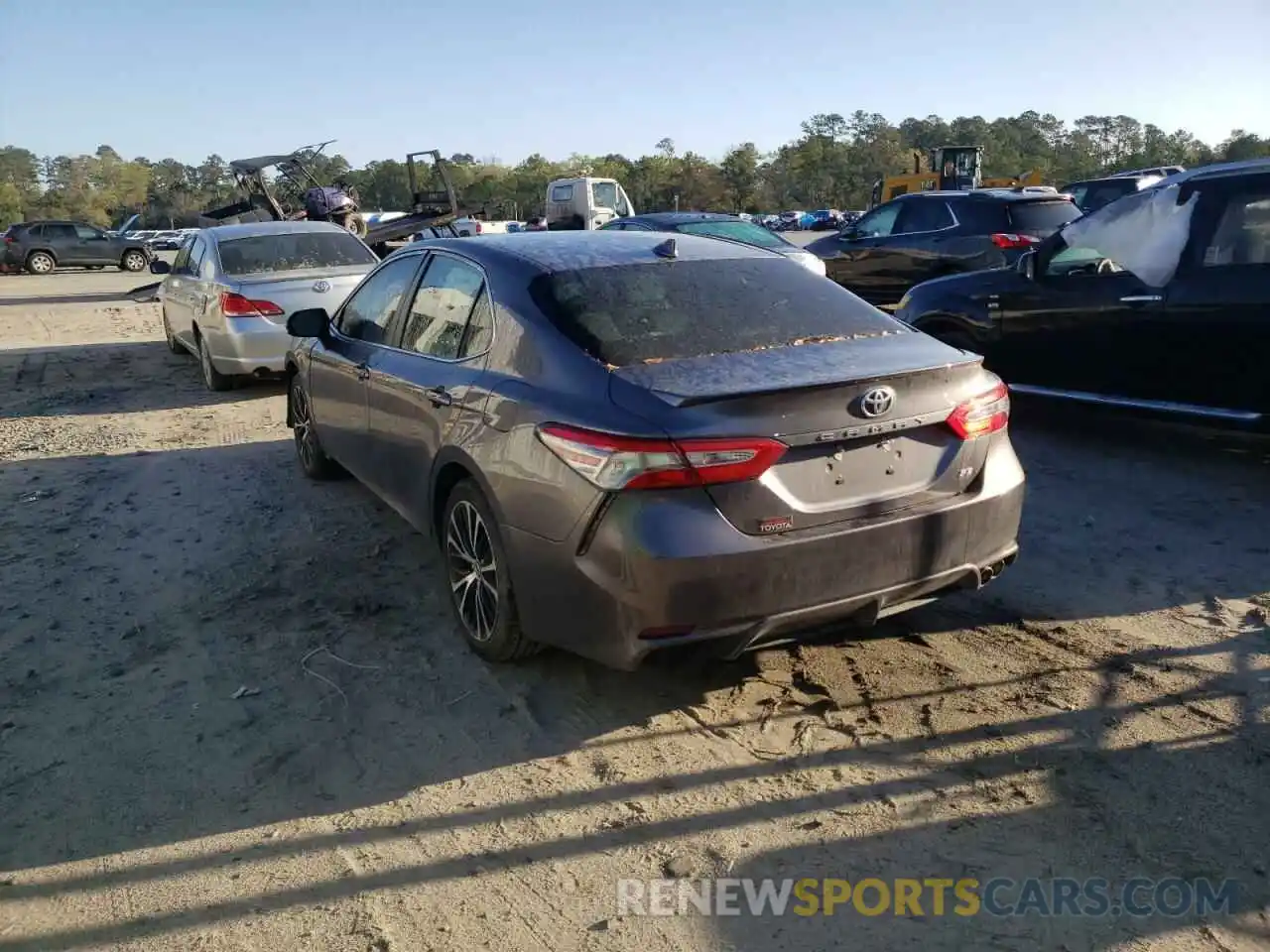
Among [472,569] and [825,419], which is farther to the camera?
[472,569]

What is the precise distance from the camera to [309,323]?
18.6ft

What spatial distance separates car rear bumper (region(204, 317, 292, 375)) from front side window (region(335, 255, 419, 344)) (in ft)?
12.8

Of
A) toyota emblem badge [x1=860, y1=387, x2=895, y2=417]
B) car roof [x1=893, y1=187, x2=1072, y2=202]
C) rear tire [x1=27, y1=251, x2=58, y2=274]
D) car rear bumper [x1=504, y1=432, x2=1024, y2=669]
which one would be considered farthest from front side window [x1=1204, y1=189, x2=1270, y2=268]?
rear tire [x1=27, y1=251, x2=58, y2=274]

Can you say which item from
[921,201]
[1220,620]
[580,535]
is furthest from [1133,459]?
[921,201]

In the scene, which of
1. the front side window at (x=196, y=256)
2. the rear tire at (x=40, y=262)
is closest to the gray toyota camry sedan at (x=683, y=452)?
the front side window at (x=196, y=256)

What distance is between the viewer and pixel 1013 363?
7203mm

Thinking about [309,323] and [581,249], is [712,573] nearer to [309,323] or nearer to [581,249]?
[581,249]

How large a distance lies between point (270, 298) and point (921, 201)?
320 inches

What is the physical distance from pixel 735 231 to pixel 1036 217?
141 inches

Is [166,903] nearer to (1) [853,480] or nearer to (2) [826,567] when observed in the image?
(2) [826,567]

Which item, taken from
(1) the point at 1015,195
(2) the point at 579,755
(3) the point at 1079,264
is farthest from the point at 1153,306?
(1) the point at 1015,195

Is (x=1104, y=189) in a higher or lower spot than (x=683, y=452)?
higher

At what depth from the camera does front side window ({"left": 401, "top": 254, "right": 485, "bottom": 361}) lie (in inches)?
168

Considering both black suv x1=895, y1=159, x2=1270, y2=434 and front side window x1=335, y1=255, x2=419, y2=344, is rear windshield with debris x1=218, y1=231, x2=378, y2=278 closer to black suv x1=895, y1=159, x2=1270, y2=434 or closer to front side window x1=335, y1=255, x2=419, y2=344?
front side window x1=335, y1=255, x2=419, y2=344
